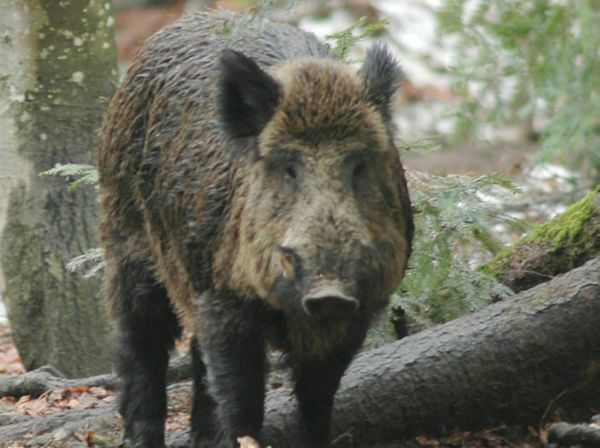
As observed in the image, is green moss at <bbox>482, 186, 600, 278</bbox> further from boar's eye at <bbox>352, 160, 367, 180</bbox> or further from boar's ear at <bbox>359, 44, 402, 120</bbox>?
boar's eye at <bbox>352, 160, 367, 180</bbox>

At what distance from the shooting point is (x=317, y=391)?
6.10m

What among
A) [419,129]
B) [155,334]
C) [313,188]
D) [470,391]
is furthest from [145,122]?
[419,129]

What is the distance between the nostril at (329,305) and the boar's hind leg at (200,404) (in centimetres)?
182

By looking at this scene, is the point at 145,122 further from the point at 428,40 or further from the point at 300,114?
the point at 428,40

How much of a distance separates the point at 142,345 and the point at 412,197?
68.7 inches

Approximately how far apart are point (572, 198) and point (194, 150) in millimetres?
5577

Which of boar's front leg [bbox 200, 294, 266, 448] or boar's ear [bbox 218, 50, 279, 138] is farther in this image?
boar's front leg [bbox 200, 294, 266, 448]

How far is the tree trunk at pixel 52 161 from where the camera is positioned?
8680 mm

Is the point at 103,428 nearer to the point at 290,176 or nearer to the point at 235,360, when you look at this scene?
the point at 235,360

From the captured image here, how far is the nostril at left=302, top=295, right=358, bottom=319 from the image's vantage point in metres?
4.87

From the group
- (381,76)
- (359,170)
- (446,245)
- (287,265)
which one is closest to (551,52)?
(446,245)

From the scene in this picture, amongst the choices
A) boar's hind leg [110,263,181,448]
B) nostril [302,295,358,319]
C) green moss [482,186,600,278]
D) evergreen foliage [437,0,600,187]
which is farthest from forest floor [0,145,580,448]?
nostril [302,295,358,319]

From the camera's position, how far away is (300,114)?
5.52 meters

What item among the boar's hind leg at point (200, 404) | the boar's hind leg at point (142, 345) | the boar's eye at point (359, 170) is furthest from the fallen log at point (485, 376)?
the boar's eye at point (359, 170)
